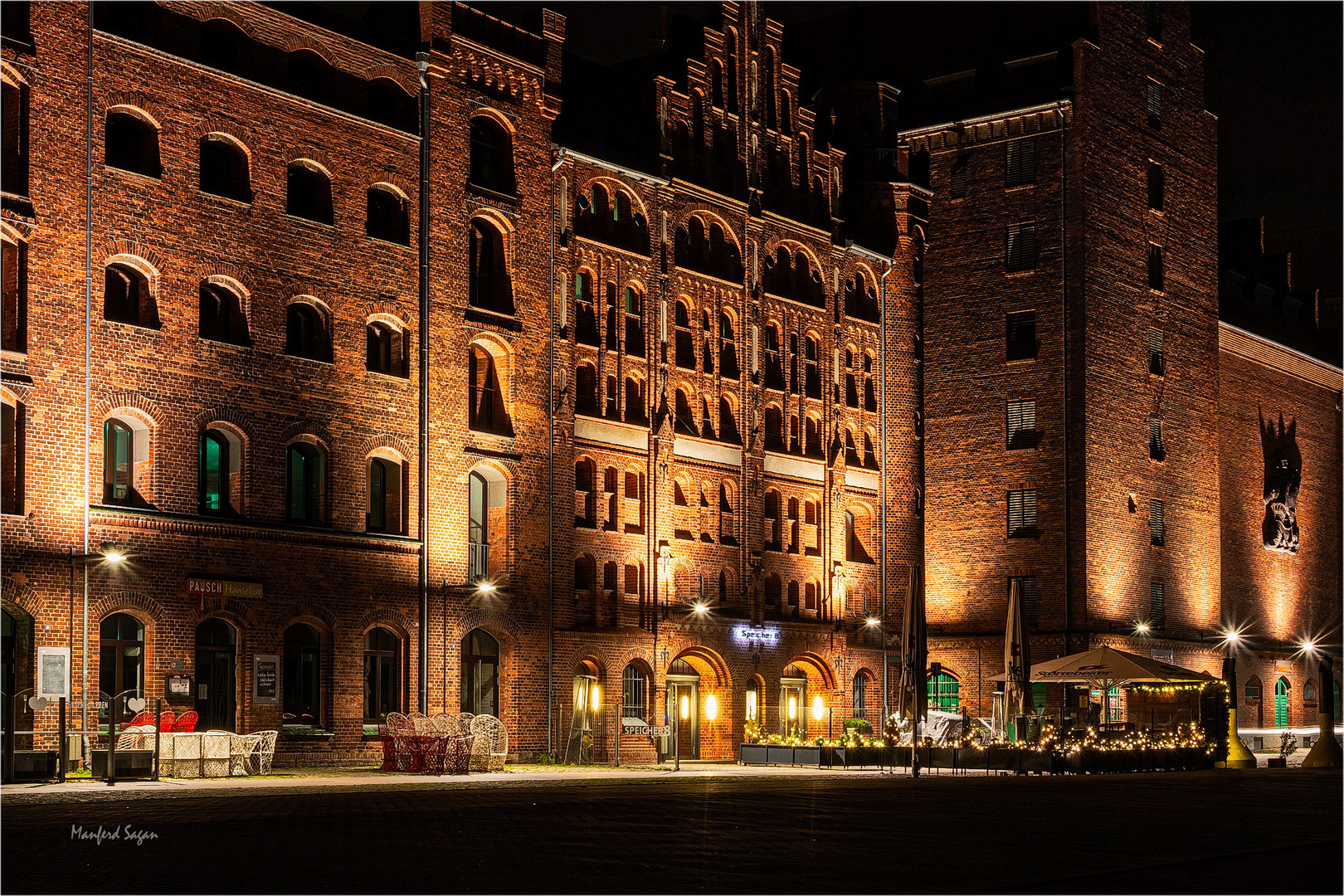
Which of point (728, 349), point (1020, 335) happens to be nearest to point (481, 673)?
point (728, 349)

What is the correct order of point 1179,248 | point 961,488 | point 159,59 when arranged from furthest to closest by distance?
1. point 1179,248
2. point 961,488
3. point 159,59

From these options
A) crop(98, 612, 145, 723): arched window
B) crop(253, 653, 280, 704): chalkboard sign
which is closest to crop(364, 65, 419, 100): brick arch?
crop(253, 653, 280, 704): chalkboard sign

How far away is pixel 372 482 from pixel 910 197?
22.0 m

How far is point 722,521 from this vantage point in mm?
45719

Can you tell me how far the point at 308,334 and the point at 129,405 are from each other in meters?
4.91

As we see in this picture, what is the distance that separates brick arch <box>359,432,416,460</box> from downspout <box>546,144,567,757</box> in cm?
418

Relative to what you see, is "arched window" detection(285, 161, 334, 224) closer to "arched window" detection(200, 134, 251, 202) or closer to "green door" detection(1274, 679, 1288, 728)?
"arched window" detection(200, 134, 251, 202)

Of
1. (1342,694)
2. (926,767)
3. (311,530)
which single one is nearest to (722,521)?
(926,767)

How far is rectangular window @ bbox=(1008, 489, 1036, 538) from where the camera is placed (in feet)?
165

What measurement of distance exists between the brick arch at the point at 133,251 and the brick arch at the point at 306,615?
690cm

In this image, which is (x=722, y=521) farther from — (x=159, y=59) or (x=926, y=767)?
(x=159, y=59)

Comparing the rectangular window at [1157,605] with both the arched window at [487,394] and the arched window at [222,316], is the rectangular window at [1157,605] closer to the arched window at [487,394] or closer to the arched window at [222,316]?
the arched window at [487,394]

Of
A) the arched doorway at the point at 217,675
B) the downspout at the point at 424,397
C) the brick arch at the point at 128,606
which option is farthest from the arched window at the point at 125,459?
the downspout at the point at 424,397

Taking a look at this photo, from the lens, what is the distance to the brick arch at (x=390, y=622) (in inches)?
1403
